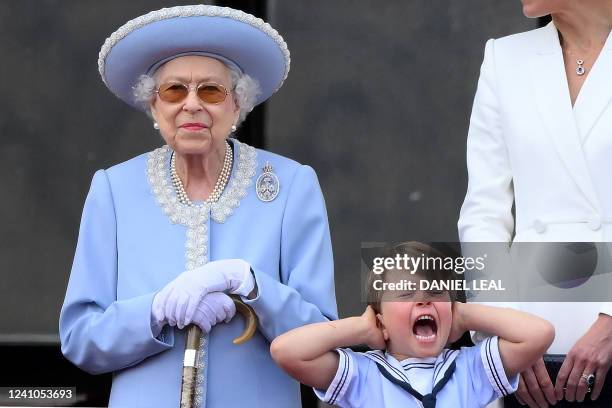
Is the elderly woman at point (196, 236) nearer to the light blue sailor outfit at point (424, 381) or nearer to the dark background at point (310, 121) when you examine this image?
the light blue sailor outfit at point (424, 381)

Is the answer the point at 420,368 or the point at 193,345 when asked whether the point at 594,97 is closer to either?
the point at 420,368

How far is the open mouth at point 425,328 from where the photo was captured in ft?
12.1

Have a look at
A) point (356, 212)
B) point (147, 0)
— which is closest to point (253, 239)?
point (356, 212)

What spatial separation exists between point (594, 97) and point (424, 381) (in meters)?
0.83

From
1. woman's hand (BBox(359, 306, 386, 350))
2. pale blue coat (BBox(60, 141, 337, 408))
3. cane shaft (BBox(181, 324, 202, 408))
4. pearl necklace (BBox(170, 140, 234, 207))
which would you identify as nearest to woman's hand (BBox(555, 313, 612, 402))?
woman's hand (BBox(359, 306, 386, 350))

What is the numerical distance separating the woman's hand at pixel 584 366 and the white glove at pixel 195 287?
2.42ft

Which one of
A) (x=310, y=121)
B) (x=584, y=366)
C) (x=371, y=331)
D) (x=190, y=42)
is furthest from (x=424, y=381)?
(x=310, y=121)

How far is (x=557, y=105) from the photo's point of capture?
13.0 ft

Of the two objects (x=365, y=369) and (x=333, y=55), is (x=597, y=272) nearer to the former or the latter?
(x=365, y=369)

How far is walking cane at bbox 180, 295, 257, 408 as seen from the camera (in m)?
3.74

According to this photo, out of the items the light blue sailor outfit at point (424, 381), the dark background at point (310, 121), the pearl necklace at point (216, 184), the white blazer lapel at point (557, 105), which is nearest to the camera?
the light blue sailor outfit at point (424, 381)

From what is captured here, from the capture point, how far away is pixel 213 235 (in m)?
3.97

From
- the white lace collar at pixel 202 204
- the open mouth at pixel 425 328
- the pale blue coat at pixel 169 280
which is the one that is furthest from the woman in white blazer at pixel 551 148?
the white lace collar at pixel 202 204

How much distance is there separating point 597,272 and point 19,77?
1769mm
